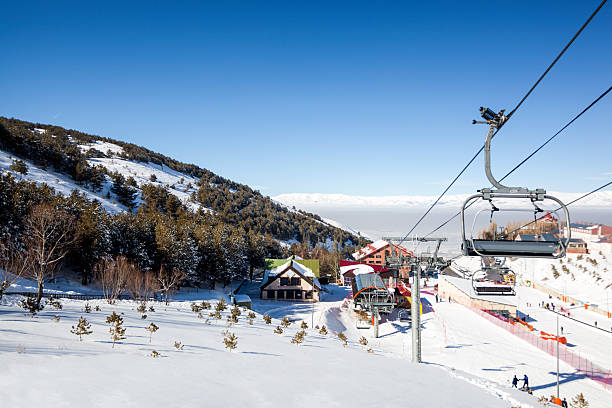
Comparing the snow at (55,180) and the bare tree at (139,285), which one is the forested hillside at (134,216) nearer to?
the snow at (55,180)

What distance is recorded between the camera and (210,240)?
2085 inches

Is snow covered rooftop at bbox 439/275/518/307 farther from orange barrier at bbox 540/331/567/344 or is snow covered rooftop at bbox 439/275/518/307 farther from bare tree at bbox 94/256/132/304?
bare tree at bbox 94/256/132/304

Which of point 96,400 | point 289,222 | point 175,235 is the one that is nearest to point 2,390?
point 96,400

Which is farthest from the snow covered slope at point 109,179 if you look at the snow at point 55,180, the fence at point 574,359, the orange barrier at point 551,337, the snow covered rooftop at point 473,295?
the orange barrier at point 551,337

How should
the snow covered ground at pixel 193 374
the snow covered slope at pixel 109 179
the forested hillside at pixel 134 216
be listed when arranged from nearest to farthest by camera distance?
the snow covered ground at pixel 193 374 → the forested hillside at pixel 134 216 → the snow covered slope at pixel 109 179

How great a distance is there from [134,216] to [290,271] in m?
25.4

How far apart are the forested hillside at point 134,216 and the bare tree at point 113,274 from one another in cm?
96

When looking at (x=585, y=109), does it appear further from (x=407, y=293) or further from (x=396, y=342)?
(x=407, y=293)

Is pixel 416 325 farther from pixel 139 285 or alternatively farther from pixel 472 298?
pixel 472 298

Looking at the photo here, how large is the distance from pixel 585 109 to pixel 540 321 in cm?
4669

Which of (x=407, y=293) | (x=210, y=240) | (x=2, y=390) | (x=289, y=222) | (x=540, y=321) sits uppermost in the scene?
(x=289, y=222)

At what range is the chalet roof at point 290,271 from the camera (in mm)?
54428

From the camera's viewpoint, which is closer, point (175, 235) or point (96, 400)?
point (96, 400)

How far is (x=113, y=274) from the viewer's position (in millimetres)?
34375
